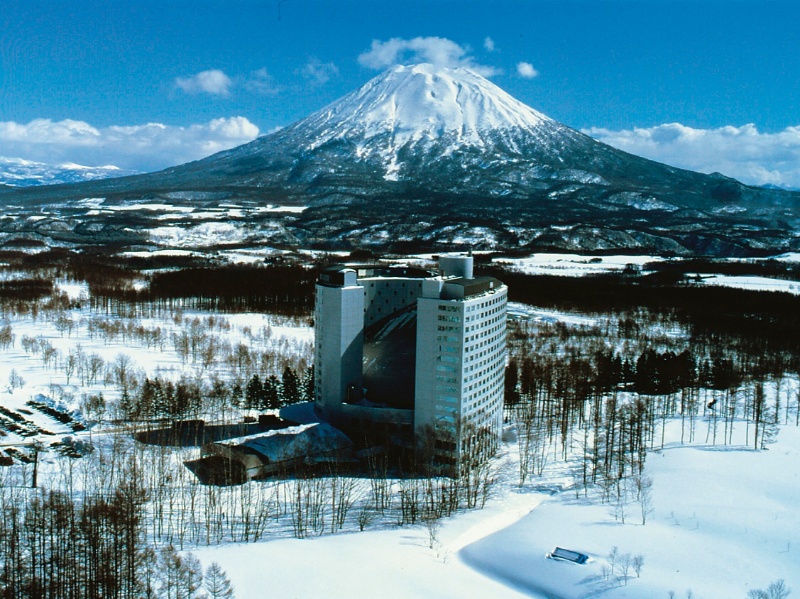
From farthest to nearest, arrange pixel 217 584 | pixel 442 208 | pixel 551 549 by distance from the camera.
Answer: pixel 442 208 → pixel 551 549 → pixel 217 584

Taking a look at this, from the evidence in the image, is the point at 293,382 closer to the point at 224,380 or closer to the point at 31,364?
A: the point at 224,380

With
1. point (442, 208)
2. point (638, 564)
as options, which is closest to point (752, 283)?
point (442, 208)

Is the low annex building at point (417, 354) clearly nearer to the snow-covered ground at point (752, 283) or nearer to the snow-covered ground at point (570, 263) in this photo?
the snow-covered ground at point (752, 283)

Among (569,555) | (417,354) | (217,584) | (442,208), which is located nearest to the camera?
(217,584)

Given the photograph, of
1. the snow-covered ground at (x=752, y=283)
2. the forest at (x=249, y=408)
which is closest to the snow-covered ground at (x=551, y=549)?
the forest at (x=249, y=408)

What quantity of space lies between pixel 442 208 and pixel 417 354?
129m

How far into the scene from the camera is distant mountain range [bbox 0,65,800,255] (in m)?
140

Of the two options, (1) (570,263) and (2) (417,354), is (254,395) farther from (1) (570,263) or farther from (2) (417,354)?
(1) (570,263)

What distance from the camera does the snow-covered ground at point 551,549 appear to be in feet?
72.7

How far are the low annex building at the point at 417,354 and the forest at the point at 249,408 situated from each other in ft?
7.52

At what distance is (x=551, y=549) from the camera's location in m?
24.8

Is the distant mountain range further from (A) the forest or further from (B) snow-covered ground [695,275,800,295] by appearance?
(A) the forest

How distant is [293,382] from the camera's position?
42.4 meters

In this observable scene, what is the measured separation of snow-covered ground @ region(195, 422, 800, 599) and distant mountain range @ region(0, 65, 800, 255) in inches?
4175
